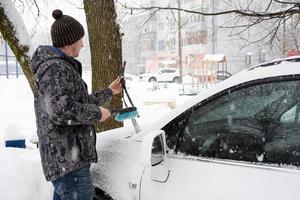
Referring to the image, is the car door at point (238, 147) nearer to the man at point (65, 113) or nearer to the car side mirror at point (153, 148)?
the car side mirror at point (153, 148)

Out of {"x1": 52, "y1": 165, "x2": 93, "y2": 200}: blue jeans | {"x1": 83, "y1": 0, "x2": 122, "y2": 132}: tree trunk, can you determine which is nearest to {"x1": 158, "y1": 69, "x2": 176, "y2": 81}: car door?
{"x1": 83, "y1": 0, "x2": 122, "y2": 132}: tree trunk

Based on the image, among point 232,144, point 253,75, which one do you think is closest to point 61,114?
point 232,144

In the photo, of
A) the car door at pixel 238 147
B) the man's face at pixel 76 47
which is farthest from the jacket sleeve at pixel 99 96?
the car door at pixel 238 147

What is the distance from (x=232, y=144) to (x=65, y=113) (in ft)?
3.13

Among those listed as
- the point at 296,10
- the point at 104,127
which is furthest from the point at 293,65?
the point at 296,10

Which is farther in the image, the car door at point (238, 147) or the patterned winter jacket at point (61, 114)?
the patterned winter jacket at point (61, 114)

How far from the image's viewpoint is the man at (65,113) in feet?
8.18

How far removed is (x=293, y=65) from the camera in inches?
82.3

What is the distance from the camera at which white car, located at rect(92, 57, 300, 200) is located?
6.56 ft

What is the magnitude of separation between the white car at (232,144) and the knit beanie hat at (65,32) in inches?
30.2

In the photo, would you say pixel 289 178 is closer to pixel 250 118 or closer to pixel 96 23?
pixel 250 118

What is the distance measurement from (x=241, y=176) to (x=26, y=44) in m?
4.13

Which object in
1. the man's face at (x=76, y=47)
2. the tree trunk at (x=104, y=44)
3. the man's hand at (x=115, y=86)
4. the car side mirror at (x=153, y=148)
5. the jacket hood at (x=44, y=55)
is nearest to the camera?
the car side mirror at (x=153, y=148)

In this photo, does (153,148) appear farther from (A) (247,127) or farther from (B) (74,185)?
(B) (74,185)
